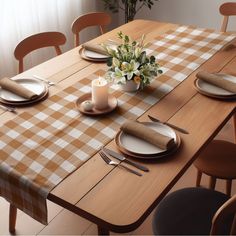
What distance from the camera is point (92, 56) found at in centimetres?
192

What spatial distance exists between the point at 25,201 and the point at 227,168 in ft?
3.12

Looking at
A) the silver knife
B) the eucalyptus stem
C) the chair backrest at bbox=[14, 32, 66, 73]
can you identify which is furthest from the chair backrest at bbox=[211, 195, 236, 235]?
the eucalyptus stem

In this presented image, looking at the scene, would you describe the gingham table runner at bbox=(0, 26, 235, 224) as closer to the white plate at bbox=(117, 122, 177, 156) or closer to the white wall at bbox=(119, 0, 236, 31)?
the white plate at bbox=(117, 122, 177, 156)

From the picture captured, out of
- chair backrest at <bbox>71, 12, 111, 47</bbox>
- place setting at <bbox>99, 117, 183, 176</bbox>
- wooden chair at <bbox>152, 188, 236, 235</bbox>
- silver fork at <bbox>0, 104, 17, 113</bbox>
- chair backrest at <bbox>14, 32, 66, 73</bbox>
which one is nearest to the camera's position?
place setting at <bbox>99, 117, 183, 176</bbox>

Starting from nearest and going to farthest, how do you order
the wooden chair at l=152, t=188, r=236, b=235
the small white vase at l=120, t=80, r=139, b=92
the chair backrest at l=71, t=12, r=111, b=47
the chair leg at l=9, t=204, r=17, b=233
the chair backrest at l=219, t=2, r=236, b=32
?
the wooden chair at l=152, t=188, r=236, b=235
the small white vase at l=120, t=80, r=139, b=92
the chair leg at l=9, t=204, r=17, b=233
the chair backrest at l=71, t=12, r=111, b=47
the chair backrest at l=219, t=2, r=236, b=32

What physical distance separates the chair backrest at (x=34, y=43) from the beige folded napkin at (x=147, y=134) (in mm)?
965

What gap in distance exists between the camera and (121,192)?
1.09m

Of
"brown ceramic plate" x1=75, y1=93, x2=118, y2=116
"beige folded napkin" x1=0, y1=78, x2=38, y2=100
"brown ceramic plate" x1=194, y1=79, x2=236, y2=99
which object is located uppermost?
"beige folded napkin" x1=0, y1=78, x2=38, y2=100

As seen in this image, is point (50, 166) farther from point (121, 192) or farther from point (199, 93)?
point (199, 93)

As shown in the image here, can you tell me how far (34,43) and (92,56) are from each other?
1.34 feet

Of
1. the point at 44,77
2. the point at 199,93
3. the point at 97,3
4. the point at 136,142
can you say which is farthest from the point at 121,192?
the point at 97,3

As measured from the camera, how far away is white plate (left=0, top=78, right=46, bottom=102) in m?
1.52

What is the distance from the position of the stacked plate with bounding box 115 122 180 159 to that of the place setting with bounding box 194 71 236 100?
34cm

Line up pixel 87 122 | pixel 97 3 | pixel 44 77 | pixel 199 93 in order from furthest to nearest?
pixel 97 3, pixel 44 77, pixel 199 93, pixel 87 122
